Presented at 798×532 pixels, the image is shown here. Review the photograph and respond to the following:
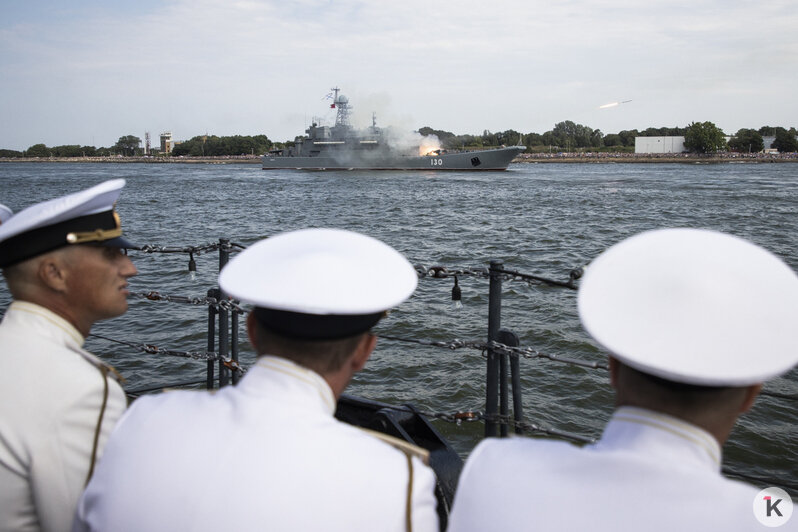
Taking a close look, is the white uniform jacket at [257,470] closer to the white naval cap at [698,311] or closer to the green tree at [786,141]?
the white naval cap at [698,311]

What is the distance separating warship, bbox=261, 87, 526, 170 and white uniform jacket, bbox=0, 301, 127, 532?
66007 millimetres

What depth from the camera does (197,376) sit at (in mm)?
8180

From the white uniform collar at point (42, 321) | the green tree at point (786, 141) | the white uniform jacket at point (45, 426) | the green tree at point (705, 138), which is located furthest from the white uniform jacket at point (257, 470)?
the green tree at point (786, 141)

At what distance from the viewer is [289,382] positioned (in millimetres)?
1359

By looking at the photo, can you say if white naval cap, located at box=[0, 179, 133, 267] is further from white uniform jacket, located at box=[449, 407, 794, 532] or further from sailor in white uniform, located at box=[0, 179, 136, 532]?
white uniform jacket, located at box=[449, 407, 794, 532]

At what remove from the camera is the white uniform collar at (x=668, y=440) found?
3.64 feet

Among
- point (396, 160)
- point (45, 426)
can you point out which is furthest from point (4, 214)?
point (396, 160)

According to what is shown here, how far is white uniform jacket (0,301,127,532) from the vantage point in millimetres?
1618

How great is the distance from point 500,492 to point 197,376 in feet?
25.0

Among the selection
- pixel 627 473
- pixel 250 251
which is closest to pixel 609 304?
pixel 627 473

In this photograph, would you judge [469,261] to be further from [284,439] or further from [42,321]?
[284,439]

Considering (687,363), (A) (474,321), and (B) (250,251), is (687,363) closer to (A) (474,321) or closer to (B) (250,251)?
(B) (250,251)

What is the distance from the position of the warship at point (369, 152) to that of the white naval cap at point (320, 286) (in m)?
66.1

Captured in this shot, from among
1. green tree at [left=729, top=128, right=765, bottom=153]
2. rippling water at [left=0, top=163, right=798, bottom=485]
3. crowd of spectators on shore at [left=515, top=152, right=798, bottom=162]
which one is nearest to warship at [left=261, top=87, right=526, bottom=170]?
rippling water at [left=0, top=163, right=798, bottom=485]
